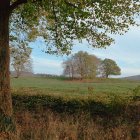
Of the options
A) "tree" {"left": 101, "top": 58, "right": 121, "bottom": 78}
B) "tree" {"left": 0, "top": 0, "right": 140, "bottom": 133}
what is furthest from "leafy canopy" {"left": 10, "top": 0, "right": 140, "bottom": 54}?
"tree" {"left": 101, "top": 58, "right": 121, "bottom": 78}

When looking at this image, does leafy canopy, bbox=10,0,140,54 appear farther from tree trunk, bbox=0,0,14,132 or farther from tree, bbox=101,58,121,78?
tree, bbox=101,58,121,78

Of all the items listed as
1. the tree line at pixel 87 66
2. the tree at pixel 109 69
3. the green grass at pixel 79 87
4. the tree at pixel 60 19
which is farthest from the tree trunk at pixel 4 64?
the tree at pixel 109 69

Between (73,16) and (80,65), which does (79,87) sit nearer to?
(73,16)

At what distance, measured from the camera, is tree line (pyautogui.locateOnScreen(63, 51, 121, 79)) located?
430ft

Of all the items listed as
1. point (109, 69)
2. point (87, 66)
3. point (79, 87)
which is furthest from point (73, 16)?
point (109, 69)

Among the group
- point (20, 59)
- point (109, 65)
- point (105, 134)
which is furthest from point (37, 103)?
point (109, 65)

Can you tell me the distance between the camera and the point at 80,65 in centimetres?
13288

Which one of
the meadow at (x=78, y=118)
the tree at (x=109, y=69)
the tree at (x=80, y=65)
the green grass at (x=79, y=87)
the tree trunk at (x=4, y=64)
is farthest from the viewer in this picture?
the tree at (x=109, y=69)

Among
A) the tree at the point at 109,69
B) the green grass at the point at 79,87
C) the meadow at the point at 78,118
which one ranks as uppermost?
the tree at the point at 109,69

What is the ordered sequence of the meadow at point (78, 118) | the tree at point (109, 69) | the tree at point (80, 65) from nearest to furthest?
the meadow at point (78, 118)
the tree at point (80, 65)
the tree at point (109, 69)

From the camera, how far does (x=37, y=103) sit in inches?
838

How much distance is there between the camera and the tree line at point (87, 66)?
13100 cm

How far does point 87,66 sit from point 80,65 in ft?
7.64

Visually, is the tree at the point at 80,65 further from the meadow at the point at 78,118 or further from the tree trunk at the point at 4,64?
the tree trunk at the point at 4,64
